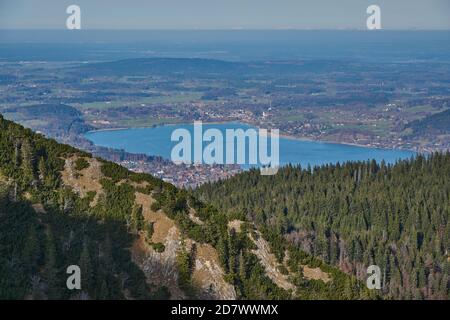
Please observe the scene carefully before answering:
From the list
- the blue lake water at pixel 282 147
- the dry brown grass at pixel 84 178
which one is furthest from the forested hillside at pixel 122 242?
the blue lake water at pixel 282 147

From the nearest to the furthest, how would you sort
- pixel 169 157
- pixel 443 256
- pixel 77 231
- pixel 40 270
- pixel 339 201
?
1. pixel 40 270
2. pixel 77 231
3. pixel 443 256
4. pixel 339 201
5. pixel 169 157

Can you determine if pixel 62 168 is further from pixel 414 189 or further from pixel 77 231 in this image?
pixel 414 189

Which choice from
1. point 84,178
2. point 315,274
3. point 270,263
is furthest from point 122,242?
point 315,274

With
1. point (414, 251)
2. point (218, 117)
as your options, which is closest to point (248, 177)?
point (414, 251)

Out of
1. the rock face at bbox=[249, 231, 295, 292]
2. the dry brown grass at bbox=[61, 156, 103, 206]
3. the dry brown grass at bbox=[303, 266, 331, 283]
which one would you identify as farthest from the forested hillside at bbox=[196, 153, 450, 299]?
the dry brown grass at bbox=[61, 156, 103, 206]

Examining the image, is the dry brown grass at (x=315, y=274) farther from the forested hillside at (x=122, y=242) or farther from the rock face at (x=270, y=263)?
the rock face at (x=270, y=263)

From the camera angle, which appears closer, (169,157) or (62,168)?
(62,168)

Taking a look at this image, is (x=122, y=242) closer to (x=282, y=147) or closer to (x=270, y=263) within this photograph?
(x=270, y=263)

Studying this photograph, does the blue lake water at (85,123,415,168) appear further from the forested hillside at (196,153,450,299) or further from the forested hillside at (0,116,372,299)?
the forested hillside at (0,116,372,299)
